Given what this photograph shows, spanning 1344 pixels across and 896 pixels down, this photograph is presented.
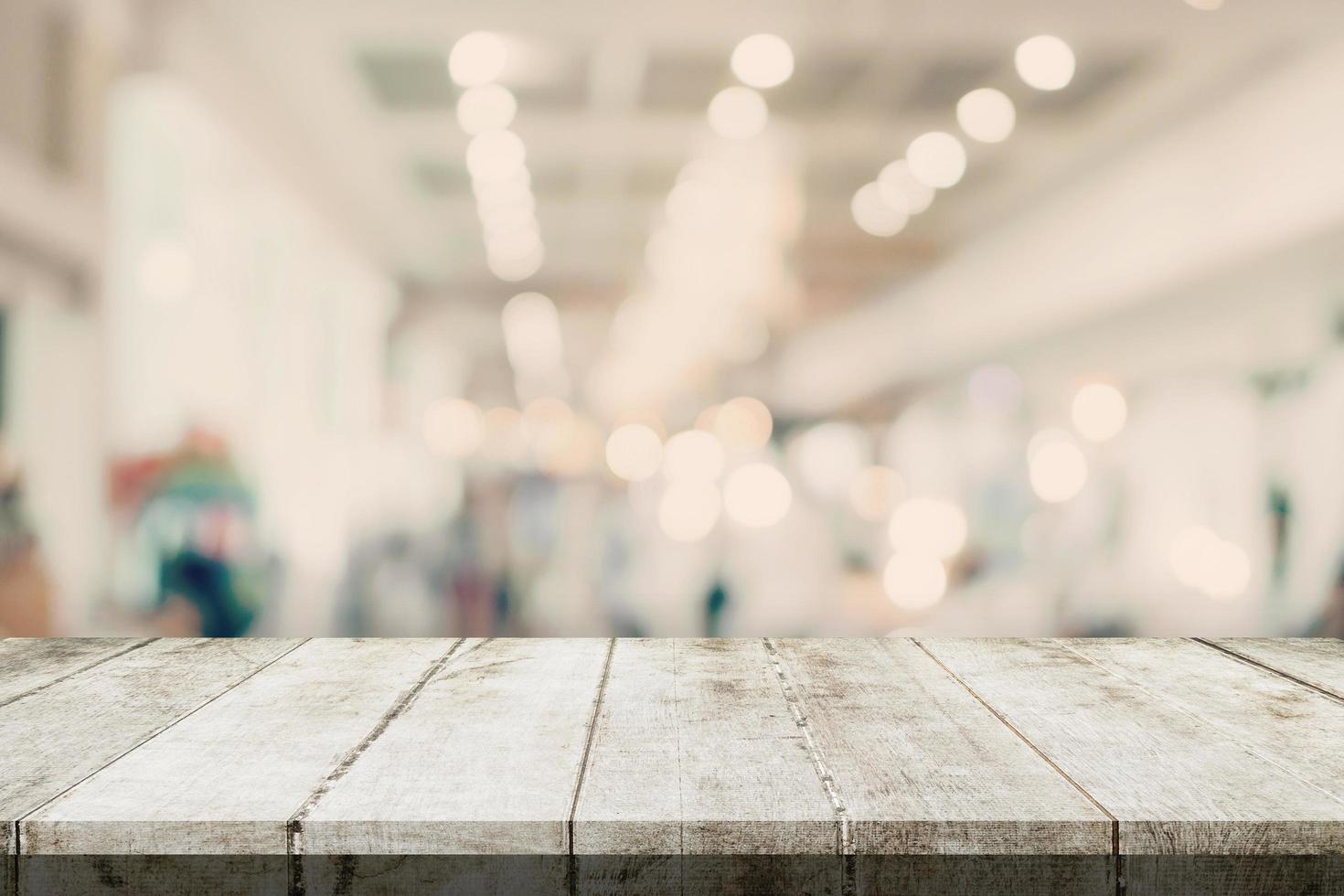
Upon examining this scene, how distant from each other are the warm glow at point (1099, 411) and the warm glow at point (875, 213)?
0.45 meters

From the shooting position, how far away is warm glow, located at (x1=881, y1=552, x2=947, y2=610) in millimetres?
1928

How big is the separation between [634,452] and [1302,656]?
3.53ft

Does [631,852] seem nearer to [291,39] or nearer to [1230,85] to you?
[291,39]

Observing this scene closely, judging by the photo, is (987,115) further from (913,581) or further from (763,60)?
(913,581)

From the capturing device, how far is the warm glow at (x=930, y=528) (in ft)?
6.33

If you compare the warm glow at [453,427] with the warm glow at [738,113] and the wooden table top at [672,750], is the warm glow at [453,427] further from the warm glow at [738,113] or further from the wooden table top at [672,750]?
the warm glow at [738,113]

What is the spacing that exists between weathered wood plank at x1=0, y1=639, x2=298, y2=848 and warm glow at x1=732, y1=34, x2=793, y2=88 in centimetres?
118

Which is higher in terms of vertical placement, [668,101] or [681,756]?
[668,101]

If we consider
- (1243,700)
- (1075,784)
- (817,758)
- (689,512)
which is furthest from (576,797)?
(689,512)

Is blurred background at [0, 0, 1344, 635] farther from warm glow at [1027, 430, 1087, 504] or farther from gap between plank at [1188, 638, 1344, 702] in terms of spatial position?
gap between plank at [1188, 638, 1344, 702]

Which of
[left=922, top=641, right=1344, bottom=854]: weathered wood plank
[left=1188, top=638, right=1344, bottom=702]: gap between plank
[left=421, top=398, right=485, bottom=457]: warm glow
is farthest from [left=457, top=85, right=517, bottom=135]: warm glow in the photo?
[left=1188, top=638, right=1344, bottom=702]: gap between plank

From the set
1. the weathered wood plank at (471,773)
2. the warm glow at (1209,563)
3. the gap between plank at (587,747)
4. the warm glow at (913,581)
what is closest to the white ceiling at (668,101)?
→ the warm glow at (913,581)

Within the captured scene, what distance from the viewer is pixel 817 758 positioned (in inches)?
37.1

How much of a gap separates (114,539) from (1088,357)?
175 cm
